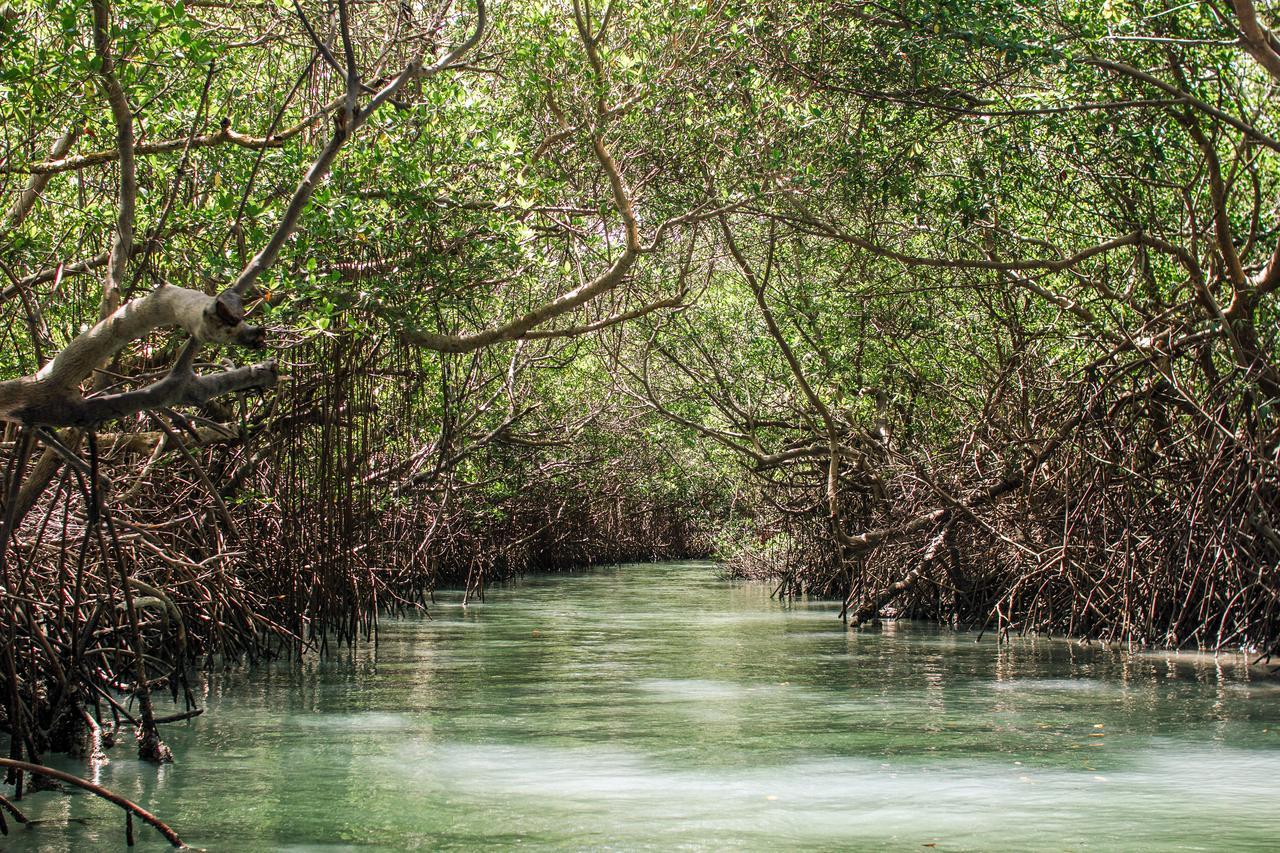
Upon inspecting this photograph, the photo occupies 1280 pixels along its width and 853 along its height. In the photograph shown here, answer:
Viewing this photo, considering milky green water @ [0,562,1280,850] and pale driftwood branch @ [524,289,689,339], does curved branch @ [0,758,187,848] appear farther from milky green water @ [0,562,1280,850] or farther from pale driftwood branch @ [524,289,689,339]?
pale driftwood branch @ [524,289,689,339]

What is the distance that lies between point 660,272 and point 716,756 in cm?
698

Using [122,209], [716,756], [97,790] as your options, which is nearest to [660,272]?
[716,756]

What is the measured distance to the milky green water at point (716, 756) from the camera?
16.7 ft

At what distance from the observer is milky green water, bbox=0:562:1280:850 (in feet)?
16.7

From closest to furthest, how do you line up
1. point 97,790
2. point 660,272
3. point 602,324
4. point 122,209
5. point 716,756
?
point 97,790 → point 122,209 → point 716,756 → point 602,324 → point 660,272

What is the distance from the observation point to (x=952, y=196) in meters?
9.12

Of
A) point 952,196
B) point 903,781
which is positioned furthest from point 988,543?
point 903,781

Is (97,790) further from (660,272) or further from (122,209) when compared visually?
(660,272)

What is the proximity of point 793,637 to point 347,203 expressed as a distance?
6.39 m

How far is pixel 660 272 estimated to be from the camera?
1286cm

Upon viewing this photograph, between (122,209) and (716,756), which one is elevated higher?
(122,209)

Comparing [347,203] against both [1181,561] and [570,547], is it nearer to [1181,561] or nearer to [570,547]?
[1181,561]

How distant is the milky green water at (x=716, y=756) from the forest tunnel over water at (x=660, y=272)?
242 mm

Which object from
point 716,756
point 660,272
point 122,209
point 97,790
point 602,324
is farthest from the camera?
point 660,272
